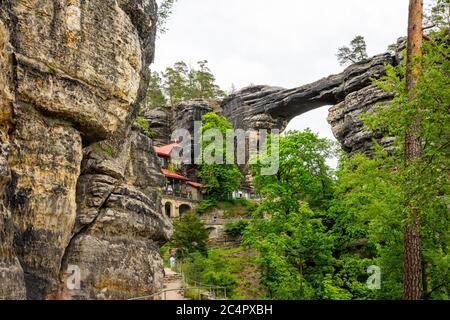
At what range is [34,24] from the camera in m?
14.4

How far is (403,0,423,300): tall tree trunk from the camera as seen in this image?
11906mm

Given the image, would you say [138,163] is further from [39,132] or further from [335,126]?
[335,126]

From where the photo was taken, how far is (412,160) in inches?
441

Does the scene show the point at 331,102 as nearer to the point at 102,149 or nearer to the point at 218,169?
the point at 218,169

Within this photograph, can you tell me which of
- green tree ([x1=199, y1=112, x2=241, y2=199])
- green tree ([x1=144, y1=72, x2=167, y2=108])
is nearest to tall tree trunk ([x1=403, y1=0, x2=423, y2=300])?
green tree ([x1=199, y1=112, x2=241, y2=199])

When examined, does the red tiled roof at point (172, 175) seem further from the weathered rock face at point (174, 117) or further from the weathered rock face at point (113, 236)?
the weathered rock face at point (113, 236)

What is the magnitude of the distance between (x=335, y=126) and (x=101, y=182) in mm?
29785

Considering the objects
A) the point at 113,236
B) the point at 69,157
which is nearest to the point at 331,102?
the point at 113,236

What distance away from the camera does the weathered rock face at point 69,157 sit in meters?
12.9

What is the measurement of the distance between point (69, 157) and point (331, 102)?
3617 cm

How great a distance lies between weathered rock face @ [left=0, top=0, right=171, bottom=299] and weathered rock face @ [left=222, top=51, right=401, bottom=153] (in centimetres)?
2431

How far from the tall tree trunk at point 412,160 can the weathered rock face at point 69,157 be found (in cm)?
936

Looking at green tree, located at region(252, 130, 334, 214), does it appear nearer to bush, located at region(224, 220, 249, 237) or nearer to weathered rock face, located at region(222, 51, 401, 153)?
weathered rock face, located at region(222, 51, 401, 153)
